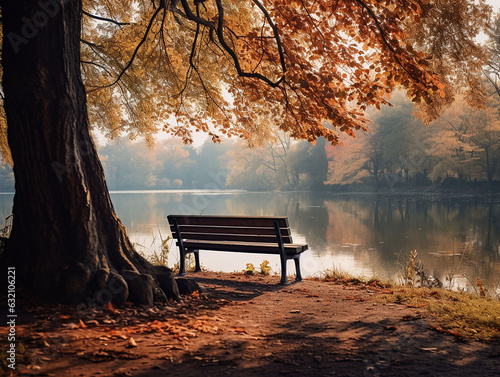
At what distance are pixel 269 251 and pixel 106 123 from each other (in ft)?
25.0

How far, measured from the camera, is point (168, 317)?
4531 millimetres

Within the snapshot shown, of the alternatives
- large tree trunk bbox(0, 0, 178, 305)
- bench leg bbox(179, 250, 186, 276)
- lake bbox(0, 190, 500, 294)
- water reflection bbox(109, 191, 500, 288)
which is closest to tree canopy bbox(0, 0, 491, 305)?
large tree trunk bbox(0, 0, 178, 305)

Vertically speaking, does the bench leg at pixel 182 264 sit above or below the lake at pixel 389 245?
above

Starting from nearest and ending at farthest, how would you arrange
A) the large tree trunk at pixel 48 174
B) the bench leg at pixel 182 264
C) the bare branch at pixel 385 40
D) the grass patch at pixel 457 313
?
the grass patch at pixel 457 313 < the large tree trunk at pixel 48 174 < the bare branch at pixel 385 40 < the bench leg at pixel 182 264

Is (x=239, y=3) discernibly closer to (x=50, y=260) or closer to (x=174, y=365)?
(x=50, y=260)

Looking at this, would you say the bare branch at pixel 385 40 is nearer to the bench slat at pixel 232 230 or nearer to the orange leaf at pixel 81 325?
the bench slat at pixel 232 230

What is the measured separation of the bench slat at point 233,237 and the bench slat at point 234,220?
193mm

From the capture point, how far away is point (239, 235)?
24.8 ft

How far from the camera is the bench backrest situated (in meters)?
7.23

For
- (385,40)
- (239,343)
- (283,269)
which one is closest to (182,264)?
(283,269)

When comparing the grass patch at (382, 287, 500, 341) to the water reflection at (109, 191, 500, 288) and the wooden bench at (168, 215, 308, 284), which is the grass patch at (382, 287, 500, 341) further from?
the water reflection at (109, 191, 500, 288)

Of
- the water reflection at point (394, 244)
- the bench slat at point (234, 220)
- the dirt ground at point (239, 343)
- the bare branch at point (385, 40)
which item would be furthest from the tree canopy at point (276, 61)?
the water reflection at point (394, 244)

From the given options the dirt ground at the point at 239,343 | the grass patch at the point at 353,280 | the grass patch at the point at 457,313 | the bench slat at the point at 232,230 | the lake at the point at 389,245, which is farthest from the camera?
the lake at the point at 389,245

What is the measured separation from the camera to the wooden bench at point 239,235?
7.25 meters
